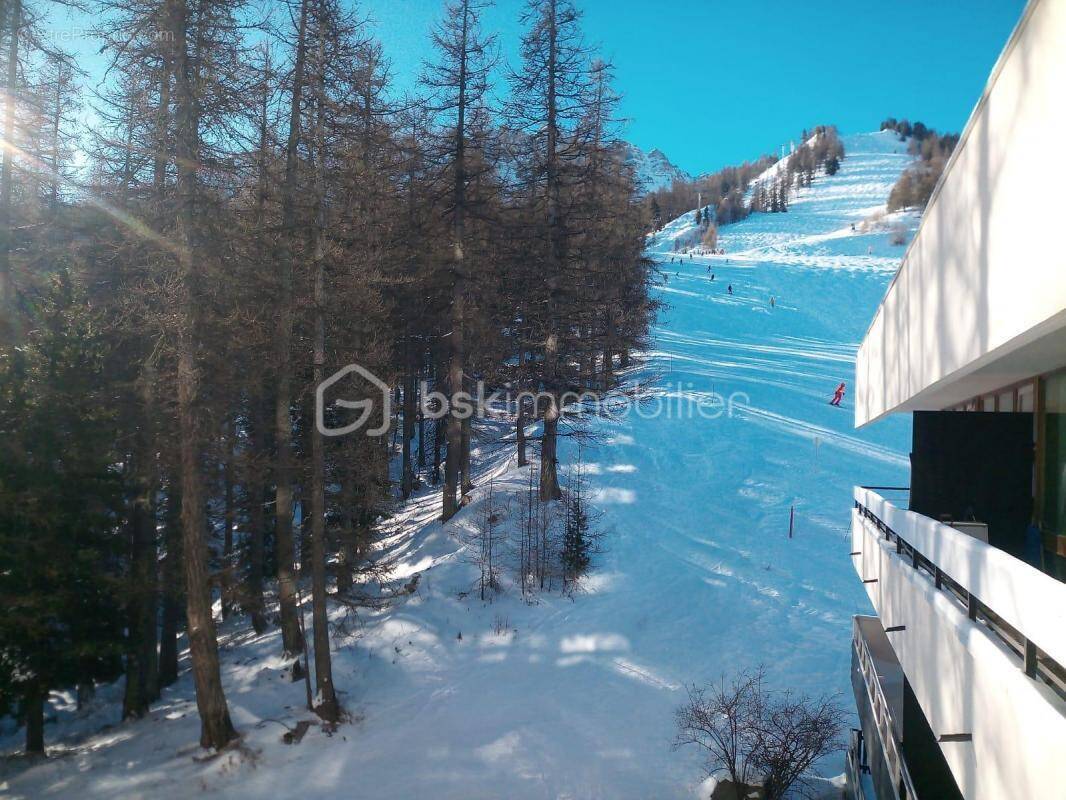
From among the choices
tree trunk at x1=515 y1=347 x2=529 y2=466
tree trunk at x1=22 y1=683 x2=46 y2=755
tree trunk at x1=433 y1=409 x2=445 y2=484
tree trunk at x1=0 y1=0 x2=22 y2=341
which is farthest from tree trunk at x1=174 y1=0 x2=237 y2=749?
tree trunk at x1=433 y1=409 x2=445 y2=484

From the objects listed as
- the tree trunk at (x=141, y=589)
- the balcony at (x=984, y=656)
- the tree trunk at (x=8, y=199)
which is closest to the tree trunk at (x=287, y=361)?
the tree trunk at (x=141, y=589)

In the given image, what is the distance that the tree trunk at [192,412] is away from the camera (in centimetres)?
1073

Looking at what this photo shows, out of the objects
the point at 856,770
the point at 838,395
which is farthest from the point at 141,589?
the point at 838,395

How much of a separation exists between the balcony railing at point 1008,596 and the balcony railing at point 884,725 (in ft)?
8.61

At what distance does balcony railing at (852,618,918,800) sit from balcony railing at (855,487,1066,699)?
2623 millimetres

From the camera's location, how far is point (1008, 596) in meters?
3.11

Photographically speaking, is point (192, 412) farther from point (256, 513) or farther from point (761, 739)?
point (761, 739)

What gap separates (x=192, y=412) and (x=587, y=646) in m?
9.43

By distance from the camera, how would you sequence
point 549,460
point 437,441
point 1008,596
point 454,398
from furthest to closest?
point 437,441
point 549,460
point 454,398
point 1008,596

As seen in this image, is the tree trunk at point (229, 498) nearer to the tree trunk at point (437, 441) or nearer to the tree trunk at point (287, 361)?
the tree trunk at point (287, 361)

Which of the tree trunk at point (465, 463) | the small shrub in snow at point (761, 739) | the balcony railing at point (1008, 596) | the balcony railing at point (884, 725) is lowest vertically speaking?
the small shrub in snow at point (761, 739)

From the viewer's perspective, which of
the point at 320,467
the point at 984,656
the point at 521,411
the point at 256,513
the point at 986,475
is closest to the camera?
the point at 984,656

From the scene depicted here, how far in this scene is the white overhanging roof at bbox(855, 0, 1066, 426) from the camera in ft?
9.91

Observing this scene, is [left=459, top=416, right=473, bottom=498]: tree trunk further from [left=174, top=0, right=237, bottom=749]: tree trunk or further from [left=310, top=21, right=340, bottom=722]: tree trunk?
[left=174, top=0, right=237, bottom=749]: tree trunk
